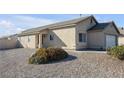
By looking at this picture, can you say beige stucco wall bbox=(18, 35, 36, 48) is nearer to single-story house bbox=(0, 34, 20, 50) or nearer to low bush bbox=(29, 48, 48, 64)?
single-story house bbox=(0, 34, 20, 50)

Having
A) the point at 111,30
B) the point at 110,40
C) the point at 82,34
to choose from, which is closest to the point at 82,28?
the point at 82,34

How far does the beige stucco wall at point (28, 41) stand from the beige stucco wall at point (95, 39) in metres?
9.84

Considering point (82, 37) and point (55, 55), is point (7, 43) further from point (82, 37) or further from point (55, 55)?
point (55, 55)

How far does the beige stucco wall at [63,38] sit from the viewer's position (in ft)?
82.2

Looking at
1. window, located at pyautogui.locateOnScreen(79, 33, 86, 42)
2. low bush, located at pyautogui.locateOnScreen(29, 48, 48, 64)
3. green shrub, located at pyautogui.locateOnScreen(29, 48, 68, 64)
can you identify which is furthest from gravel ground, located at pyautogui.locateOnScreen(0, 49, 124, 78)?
window, located at pyautogui.locateOnScreen(79, 33, 86, 42)

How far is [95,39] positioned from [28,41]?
42.9 ft

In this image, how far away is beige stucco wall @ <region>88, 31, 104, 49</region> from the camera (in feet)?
84.4

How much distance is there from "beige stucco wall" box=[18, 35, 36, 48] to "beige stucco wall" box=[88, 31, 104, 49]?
984 cm

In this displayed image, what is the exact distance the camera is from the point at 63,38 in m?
26.3

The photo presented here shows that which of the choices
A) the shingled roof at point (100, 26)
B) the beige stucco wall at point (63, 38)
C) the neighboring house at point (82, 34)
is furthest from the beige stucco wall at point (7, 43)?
the shingled roof at point (100, 26)

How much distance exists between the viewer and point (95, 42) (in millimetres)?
26078
